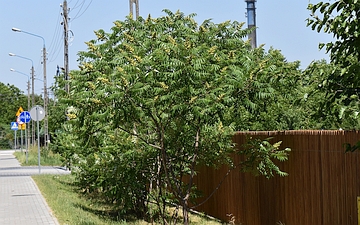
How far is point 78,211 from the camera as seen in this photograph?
15.0 metres

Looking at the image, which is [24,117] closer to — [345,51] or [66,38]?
[66,38]

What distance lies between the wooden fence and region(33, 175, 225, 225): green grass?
66.6 inches

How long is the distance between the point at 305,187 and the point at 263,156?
0.82m

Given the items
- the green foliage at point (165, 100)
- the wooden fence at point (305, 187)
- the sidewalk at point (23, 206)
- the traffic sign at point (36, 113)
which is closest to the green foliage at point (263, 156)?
the green foliage at point (165, 100)

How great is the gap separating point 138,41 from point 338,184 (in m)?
4.55

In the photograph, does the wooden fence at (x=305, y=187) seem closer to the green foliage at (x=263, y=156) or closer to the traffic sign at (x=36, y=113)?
the green foliage at (x=263, y=156)

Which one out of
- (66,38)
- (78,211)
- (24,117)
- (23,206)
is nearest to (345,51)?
(78,211)

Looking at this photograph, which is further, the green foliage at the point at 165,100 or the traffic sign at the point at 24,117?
the traffic sign at the point at 24,117

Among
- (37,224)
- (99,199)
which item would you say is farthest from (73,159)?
(37,224)

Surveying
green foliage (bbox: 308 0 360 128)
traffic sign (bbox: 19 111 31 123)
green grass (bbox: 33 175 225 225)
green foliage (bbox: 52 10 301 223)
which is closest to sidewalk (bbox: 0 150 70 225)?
green grass (bbox: 33 175 225 225)

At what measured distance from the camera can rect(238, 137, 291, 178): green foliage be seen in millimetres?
10359

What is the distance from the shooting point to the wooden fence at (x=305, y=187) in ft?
29.5

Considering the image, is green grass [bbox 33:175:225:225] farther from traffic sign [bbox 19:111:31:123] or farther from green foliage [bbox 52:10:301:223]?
traffic sign [bbox 19:111:31:123]

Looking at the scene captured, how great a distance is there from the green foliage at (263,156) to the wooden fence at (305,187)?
0.79 ft
